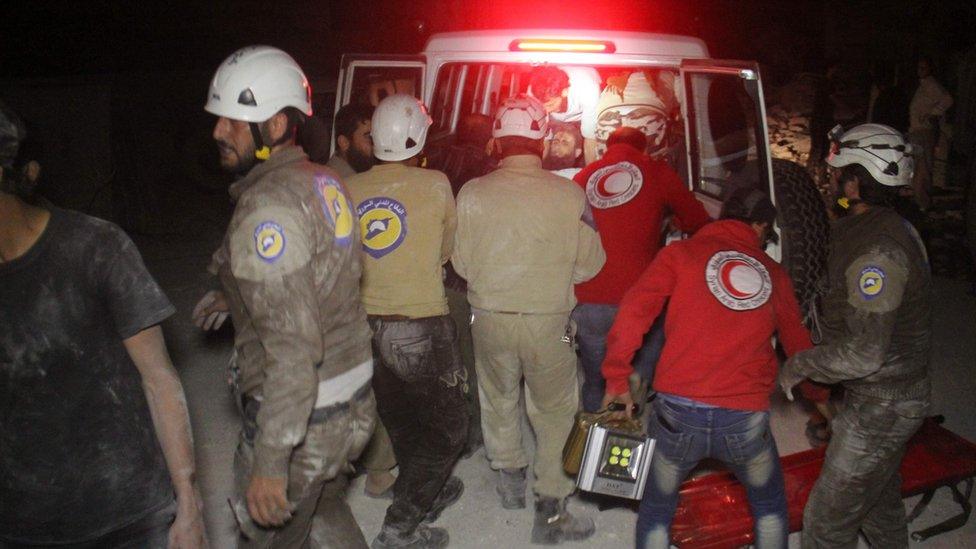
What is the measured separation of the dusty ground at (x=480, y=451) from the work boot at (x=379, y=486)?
0.05 metres

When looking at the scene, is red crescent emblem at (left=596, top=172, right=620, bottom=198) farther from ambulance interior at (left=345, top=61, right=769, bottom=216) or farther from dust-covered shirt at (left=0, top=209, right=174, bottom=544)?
dust-covered shirt at (left=0, top=209, right=174, bottom=544)

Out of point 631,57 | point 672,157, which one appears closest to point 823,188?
point 672,157

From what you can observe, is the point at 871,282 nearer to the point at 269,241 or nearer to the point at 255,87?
the point at 269,241

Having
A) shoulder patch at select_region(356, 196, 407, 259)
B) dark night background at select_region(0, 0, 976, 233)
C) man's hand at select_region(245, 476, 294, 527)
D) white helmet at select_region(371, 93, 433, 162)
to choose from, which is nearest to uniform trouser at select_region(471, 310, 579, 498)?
shoulder patch at select_region(356, 196, 407, 259)

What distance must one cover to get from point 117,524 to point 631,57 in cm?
348

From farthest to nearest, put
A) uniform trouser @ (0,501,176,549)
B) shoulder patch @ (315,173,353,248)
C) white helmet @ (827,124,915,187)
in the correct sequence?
white helmet @ (827,124,915,187) < shoulder patch @ (315,173,353,248) < uniform trouser @ (0,501,176,549)

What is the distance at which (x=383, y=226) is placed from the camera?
12.5 ft

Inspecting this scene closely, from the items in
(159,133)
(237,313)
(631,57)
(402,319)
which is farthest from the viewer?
(159,133)

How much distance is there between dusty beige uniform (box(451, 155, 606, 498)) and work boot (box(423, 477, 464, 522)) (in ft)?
1.98

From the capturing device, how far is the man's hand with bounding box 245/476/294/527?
2.54 m

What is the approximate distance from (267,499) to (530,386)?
1.84 metres

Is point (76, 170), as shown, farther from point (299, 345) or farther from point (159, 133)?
point (299, 345)

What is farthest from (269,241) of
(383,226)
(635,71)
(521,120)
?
(635,71)

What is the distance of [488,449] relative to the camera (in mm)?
4395
